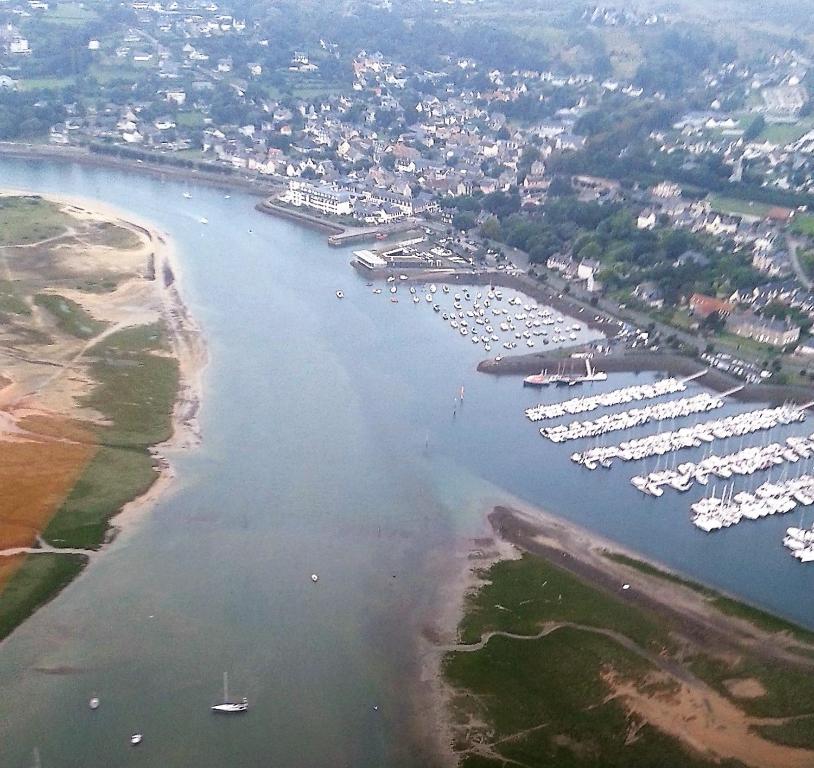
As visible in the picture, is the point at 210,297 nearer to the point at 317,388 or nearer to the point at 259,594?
the point at 317,388

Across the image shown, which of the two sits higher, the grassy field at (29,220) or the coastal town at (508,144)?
the coastal town at (508,144)

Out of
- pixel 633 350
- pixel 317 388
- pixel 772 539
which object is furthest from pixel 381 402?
pixel 772 539

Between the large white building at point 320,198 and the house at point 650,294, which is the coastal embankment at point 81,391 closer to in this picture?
the large white building at point 320,198

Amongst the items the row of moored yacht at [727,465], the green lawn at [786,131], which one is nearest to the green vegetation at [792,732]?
the row of moored yacht at [727,465]

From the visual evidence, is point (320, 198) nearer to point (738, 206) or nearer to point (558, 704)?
point (738, 206)

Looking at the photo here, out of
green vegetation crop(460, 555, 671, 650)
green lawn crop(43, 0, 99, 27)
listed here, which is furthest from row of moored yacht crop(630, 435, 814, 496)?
green lawn crop(43, 0, 99, 27)

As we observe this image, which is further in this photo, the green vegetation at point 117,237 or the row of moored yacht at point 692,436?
the green vegetation at point 117,237
